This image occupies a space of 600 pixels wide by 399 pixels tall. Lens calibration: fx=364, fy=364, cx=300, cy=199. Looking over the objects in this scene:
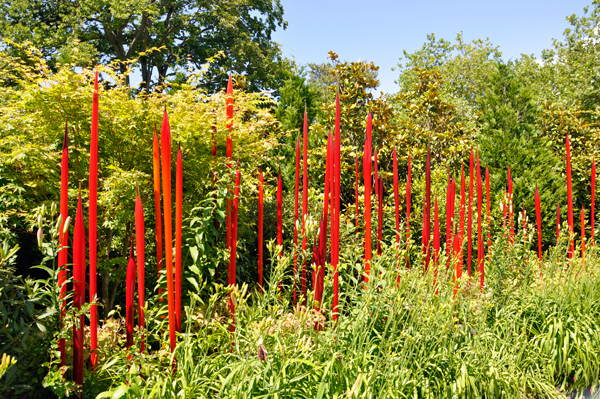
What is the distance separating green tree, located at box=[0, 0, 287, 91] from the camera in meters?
13.7

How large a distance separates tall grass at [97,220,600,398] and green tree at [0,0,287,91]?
13087mm

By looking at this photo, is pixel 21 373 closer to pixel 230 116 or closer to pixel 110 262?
pixel 110 262

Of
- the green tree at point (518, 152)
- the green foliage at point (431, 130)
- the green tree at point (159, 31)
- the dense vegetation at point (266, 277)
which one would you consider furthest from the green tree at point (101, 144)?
the green tree at point (159, 31)

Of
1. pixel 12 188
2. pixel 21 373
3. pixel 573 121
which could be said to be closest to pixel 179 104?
pixel 12 188

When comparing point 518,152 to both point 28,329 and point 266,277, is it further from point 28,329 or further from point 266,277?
point 28,329

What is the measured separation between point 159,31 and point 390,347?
A: 16722mm

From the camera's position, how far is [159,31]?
50.2 feet

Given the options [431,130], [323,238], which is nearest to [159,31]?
[431,130]

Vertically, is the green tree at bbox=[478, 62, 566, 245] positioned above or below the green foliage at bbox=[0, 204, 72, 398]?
above

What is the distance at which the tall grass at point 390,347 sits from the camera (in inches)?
73.8

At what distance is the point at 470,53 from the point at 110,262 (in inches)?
920

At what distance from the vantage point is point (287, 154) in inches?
291

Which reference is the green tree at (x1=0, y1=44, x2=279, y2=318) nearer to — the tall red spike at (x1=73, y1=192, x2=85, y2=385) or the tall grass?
the tall red spike at (x1=73, y1=192, x2=85, y2=385)

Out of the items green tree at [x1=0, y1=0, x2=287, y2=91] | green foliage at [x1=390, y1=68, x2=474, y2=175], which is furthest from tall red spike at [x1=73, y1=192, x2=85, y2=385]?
green tree at [x1=0, y1=0, x2=287, y2=91]
